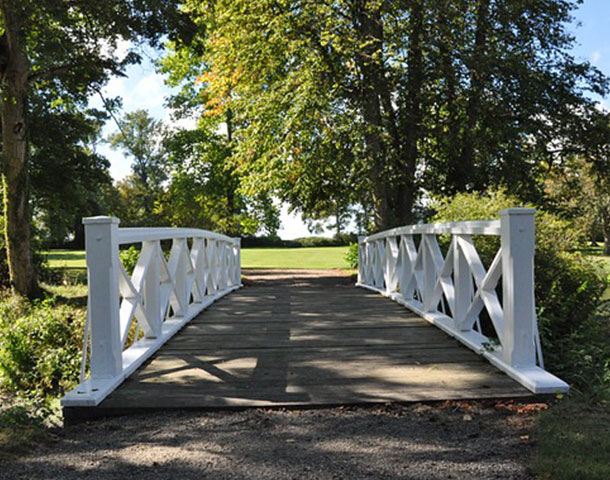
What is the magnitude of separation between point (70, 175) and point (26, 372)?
502 inches

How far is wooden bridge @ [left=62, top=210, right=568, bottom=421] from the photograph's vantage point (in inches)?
152

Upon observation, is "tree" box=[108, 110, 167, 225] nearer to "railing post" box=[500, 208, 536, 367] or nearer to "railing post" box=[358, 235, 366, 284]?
"railing post" box=[358, 235, 366, 284]

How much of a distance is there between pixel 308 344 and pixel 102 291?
2047mm

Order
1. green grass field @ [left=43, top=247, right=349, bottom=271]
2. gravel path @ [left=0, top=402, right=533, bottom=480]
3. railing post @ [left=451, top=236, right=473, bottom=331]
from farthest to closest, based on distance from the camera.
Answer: green grass field @ [left=43, top=247, right=349, bottom=271]
railing post @ [left=451, top=236, right=473, bottom=331]
gravel path @ [left=0, top=402, right=533, bottom=480]

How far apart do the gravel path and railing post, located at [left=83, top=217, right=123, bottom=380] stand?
0.53m

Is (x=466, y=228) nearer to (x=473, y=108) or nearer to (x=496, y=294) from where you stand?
(x=496, y=294)

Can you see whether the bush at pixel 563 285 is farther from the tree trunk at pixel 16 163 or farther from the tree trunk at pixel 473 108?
the tree trunk at pixel 16 163

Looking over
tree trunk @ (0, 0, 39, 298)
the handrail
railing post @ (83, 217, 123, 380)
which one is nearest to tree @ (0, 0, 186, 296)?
tree trunk @ (0, 0, 39, 298)

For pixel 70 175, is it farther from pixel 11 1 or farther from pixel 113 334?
pixel 113 334

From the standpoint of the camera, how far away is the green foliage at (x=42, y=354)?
23.2 feet

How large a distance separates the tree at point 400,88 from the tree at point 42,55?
207cm

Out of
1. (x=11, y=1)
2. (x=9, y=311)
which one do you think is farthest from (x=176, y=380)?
(x=11, y=1)

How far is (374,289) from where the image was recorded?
10516 millimetres

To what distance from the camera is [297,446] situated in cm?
305
